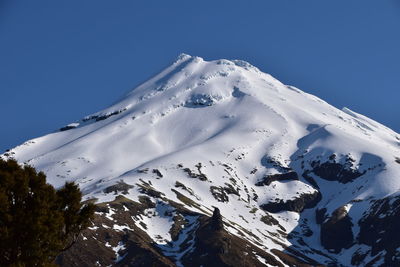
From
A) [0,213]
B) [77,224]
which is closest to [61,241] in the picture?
[77,224]

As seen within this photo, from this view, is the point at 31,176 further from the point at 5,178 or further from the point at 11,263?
the point at 11,263

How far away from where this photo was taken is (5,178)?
176 ft

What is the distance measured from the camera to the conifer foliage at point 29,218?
2089 inches

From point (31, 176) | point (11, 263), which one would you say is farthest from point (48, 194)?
point (11, 263)

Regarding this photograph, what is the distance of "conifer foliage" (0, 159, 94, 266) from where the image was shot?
174 ft

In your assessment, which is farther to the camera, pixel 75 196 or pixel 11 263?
pixel 75 196

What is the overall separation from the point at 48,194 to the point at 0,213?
3744 millimetres

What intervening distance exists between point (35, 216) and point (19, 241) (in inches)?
89.1

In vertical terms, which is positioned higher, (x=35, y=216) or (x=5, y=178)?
(x=5, y=178)

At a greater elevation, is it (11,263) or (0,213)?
(0,213)

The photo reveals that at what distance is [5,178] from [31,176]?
7.05ft

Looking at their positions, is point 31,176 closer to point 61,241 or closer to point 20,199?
point 20,199

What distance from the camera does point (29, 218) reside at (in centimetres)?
5319

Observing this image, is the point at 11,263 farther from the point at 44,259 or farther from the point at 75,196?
the point at 75,196
